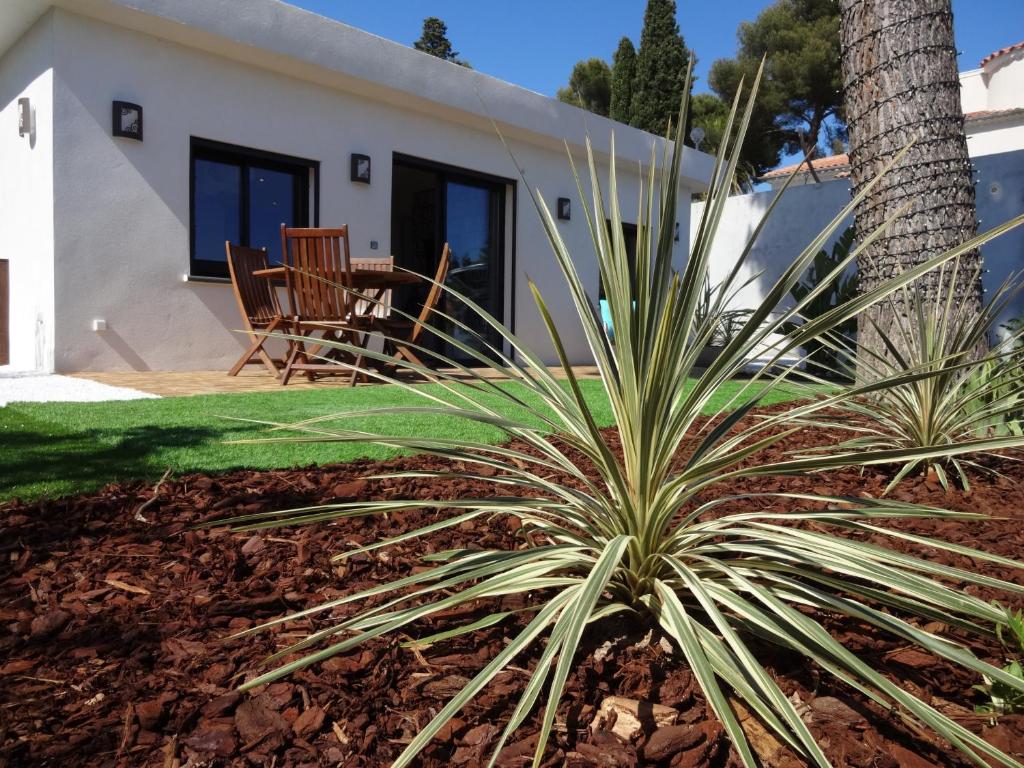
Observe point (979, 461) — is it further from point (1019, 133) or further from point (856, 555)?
point (1019, 133)

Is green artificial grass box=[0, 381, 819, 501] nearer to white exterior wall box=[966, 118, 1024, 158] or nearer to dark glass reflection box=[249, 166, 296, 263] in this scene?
dark glass reflection box=[249, 166, 296, 263]

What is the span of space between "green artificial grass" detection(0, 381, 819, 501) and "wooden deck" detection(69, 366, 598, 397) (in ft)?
1.69

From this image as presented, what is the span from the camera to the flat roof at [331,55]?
5629 mm

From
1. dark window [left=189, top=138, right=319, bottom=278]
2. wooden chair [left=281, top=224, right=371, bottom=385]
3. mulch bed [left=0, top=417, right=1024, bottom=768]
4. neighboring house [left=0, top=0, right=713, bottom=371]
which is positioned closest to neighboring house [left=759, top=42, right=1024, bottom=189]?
neighboring house [left=0, top=0, right=713, bottom=371]

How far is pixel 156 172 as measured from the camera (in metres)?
5.95

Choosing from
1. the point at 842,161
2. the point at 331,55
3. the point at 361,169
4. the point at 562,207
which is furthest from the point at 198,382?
the point at 842,161

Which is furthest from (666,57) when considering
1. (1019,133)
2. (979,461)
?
(979,461)

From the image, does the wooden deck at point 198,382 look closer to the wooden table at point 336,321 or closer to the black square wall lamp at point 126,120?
the wooden table at point 336,321

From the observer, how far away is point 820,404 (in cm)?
121

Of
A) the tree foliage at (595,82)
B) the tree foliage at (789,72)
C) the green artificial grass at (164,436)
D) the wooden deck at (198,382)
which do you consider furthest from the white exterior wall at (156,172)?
the tree foliage at (595,82)

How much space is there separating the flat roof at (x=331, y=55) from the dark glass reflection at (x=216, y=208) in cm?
100

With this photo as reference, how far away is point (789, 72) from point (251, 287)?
19.6 meters

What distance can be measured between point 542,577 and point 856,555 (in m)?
0.51

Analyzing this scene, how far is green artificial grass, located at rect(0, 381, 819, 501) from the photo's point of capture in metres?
A: 2.40
